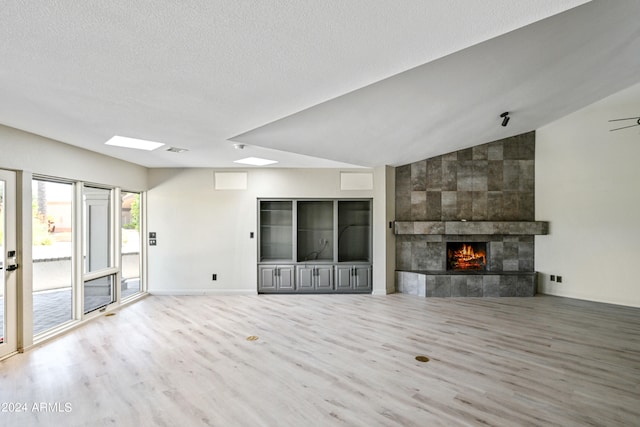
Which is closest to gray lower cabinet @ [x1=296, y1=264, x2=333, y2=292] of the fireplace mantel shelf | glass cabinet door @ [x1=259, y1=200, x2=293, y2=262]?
glass cabinet door @ [x1=259, y1=200, x2=293, y2=262]

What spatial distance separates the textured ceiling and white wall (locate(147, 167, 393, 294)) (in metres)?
1.21

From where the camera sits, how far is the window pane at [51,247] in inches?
148

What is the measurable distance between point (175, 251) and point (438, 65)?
5381 millimetres

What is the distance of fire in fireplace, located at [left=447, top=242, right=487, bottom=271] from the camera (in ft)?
20.7

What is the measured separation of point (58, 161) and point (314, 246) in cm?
423

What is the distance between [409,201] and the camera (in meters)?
6.26

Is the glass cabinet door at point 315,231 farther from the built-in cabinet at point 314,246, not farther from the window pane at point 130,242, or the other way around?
the window pane at point 130,242

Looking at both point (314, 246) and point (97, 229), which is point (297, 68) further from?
point (314, 246)

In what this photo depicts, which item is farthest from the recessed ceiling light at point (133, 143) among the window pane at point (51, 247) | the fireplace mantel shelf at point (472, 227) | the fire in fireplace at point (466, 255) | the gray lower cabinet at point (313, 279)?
the fire in fireplace at point (466, 255)

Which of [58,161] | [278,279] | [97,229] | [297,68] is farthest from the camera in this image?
[278,279]

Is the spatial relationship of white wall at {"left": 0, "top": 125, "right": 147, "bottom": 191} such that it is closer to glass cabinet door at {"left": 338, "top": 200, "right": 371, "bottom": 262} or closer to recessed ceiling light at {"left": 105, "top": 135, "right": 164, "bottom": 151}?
recessed ceiling light at {"left": 105, "top": 135, "right": 164, "bottom": 151}

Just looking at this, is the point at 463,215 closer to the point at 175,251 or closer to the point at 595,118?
the point at 595,118

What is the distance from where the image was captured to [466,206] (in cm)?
622

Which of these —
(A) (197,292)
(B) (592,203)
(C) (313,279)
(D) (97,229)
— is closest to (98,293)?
(D) (97,229)
